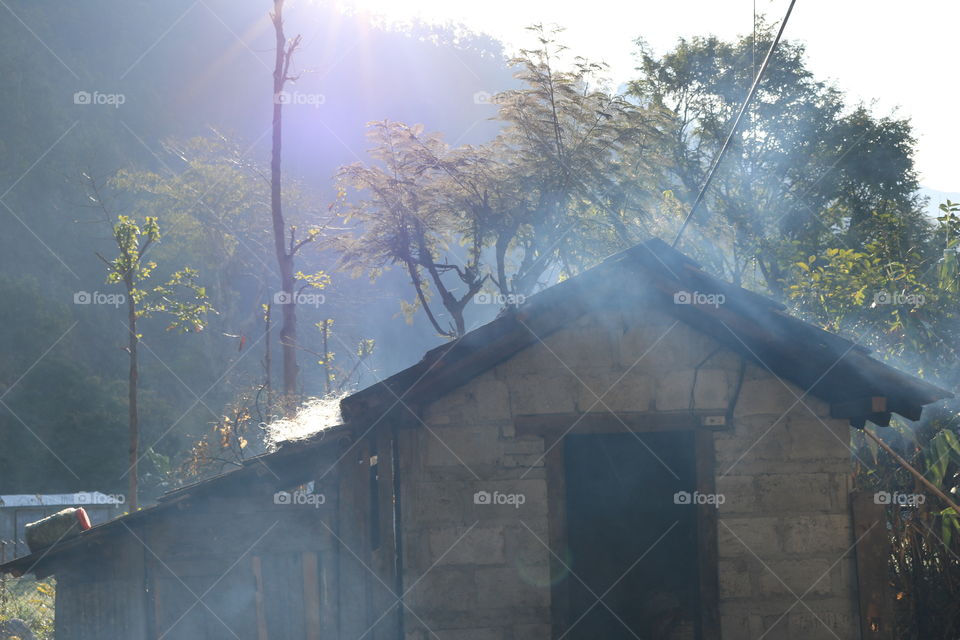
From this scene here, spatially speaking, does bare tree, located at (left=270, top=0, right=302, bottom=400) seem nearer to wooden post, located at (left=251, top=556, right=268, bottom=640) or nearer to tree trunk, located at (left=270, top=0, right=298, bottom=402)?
tree trunk, located at (left=270, top=0, right=298, bottom=402)

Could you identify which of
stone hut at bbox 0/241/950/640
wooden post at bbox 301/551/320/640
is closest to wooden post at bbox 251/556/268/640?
stone hut at bbox 0/241/950/640

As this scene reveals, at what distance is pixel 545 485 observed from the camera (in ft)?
25.8

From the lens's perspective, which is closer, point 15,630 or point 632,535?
point 632,535

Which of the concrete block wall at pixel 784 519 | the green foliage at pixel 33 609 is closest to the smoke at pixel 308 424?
the concrete block wall at pixel 784 519

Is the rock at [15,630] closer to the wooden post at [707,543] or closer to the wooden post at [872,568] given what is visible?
the wooden post at [707,543]

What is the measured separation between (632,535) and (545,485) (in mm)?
1251

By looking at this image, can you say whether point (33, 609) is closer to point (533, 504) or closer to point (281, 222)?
point (281, 222)

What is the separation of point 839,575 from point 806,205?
26.3 metres

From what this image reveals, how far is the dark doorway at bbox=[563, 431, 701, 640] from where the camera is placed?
26.8 ft

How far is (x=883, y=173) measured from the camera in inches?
1238

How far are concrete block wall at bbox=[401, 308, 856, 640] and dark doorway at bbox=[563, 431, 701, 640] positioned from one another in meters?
0.42

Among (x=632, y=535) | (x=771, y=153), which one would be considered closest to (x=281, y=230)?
(x=632, y=535)

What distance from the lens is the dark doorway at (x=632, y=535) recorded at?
817cm

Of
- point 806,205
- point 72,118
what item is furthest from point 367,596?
point 72,118
